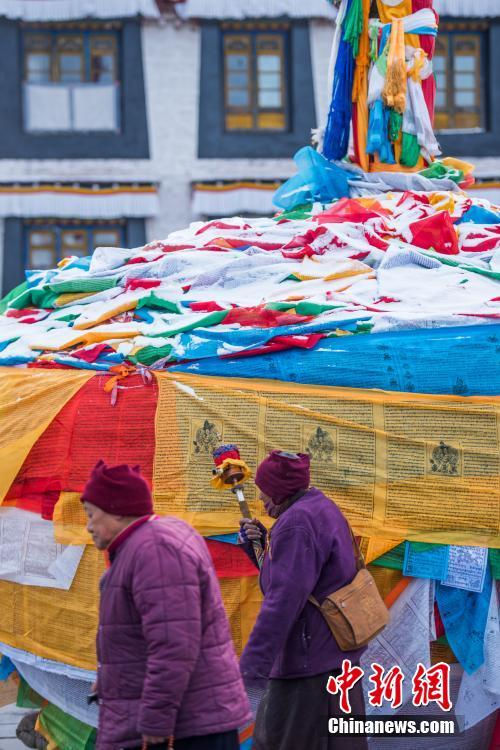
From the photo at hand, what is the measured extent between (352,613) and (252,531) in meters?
0.68

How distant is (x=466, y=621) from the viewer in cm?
502

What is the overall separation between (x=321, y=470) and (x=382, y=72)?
10.2ft

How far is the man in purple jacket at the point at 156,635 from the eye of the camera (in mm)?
3266

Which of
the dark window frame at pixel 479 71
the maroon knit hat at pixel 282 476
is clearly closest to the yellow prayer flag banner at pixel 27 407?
the maroon knit hat at pixel 282 476

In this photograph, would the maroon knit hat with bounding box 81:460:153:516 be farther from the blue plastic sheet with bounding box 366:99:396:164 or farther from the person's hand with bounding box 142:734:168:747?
the blue plastic sheet with bounding box 366:99:396:164

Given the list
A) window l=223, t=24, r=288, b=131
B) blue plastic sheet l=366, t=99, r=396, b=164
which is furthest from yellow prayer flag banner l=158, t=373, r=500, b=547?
window l=223, t=24, r=288, b=131

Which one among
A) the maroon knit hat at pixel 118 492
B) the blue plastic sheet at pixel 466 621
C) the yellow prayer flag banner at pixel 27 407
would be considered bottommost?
the blue plastic sheet at pixel 466 621

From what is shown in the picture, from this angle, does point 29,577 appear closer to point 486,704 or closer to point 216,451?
point 216,451

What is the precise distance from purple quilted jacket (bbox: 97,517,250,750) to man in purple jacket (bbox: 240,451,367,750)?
1.68 ft

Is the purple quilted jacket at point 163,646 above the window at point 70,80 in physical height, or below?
below

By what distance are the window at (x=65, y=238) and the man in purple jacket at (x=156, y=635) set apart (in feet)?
42.9

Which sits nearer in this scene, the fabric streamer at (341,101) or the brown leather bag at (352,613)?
the brown leather bag at (352,613)

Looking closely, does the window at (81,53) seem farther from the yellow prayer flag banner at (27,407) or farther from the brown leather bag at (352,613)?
the brown leather bag at (352,613)

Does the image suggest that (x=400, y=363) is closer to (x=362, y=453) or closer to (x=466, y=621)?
(x=362, y=453)
